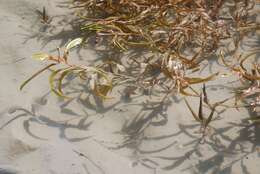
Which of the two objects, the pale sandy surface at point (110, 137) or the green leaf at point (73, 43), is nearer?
the pale sandy surface at point (110, 137)

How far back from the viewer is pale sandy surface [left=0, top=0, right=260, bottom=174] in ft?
4.87

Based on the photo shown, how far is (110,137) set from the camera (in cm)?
156

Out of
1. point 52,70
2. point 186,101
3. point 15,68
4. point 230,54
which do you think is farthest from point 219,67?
point 15,68

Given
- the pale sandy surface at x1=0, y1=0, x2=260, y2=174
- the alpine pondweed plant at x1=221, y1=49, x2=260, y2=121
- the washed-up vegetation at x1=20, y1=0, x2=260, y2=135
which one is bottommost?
the pale sandy surface at x1=0, y1=0, x2=260, y2=174

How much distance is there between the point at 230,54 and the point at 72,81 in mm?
626

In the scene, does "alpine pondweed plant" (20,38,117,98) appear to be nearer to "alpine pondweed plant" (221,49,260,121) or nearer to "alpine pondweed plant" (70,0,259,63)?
"alpine pondweed plant" (70,0,259,63)

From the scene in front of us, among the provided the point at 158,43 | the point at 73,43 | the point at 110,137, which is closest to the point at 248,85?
the point at 158,43

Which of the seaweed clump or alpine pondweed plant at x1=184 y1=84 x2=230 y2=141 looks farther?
the seaweed clump

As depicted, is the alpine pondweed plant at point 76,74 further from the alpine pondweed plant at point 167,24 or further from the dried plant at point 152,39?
the alpine pondweed plant at point 167,24

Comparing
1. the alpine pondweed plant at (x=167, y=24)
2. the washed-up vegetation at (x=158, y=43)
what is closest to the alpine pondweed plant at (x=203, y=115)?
the washed-up vegetation at (x=158, y=43)

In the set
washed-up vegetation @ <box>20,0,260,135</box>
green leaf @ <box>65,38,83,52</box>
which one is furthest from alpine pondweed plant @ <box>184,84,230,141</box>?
green leaf @ <box>65,38,83,52</box>

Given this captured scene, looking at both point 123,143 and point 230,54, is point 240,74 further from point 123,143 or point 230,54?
point 123,143

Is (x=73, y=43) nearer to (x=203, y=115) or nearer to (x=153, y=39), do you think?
(x=153, y=39)

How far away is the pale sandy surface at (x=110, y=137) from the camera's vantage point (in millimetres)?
1485
